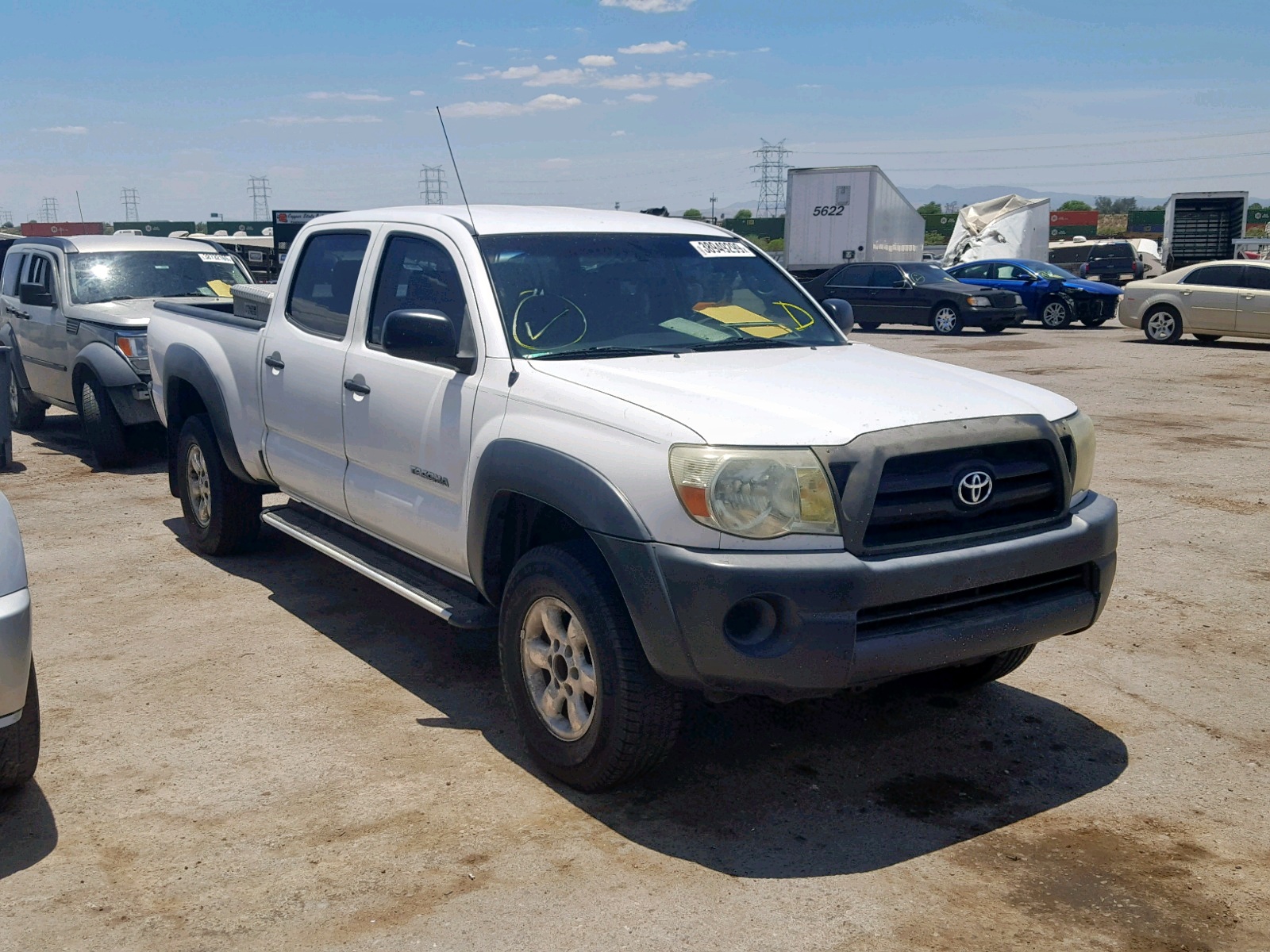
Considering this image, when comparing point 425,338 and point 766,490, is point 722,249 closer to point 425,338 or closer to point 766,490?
point 425,338

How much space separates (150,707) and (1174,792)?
3887 mm

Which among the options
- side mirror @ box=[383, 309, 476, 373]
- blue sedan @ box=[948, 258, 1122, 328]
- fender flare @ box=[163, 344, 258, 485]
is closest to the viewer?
side mirror @ box=[383, 309, 476, 373]

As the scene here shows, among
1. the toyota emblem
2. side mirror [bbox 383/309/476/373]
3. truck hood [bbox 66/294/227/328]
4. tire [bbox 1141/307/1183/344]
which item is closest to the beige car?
tire [bbox 1141/307/1183/344]

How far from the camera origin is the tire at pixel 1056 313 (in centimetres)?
2588

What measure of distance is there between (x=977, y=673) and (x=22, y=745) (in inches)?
137

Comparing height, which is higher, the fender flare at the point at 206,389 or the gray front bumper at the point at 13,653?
the fender flare at the point at 206,389

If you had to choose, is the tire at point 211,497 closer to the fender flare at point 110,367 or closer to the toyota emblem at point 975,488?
the fender flare at point 110,367

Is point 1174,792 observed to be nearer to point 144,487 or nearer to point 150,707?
point 150,707

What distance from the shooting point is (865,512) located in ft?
11.9

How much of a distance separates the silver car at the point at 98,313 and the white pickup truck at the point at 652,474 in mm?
4769

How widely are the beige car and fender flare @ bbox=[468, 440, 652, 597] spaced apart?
19527 mm

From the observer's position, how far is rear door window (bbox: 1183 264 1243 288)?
2084 centimetres

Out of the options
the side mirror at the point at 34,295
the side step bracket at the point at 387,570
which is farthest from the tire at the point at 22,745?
the side mirror at the point at 34,295

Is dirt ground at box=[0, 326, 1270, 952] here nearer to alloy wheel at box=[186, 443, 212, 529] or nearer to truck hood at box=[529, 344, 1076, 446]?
alloy wheel at box=[186, 443, 212, 529]
